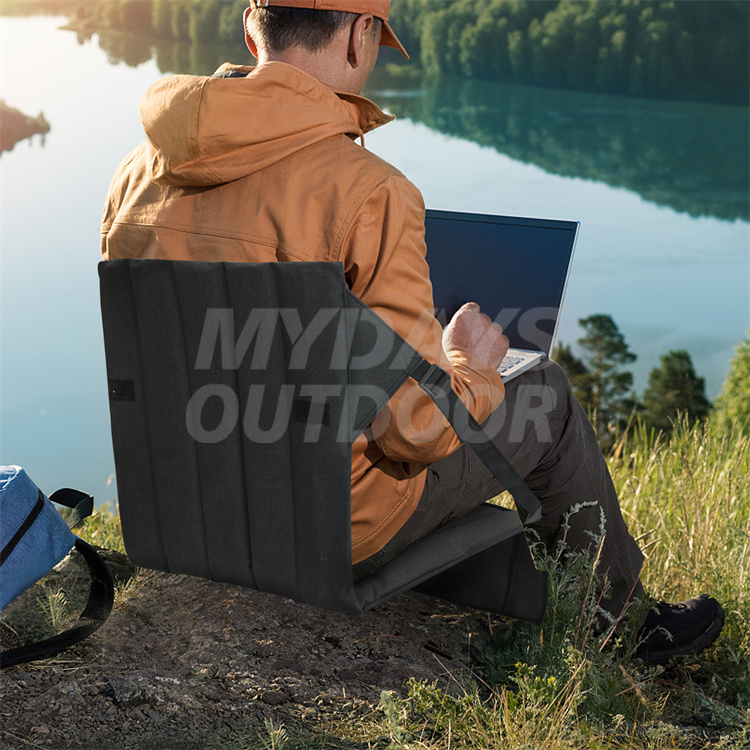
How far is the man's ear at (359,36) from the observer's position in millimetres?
1356

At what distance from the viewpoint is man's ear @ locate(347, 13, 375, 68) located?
1356 millimetres

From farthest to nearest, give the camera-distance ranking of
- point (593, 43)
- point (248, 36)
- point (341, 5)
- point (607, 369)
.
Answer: point (593, 43)
point (607, 369)
point (248, 36)
point (341, 5)

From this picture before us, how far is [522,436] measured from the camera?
1.60 metres

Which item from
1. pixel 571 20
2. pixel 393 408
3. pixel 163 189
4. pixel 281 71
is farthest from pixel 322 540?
pixel 571 20

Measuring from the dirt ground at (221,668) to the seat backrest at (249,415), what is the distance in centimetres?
24

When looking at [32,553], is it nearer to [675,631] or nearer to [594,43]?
[675,631]

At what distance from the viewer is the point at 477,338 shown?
147cm

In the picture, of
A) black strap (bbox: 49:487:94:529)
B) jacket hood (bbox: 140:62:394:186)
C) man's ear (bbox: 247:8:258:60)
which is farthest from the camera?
black strap (bbox: 49:487:94:529)

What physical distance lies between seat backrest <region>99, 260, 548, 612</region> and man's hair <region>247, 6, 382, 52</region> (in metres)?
0.42

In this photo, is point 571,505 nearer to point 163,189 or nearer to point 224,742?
point 224,742

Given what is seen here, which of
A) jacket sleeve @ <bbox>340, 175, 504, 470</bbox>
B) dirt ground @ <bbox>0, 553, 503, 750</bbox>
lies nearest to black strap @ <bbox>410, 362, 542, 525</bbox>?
jacket sleeve @ <bbox>340, 175, 504, 470</bbox>

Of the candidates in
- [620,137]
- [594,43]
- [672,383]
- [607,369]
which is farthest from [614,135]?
[607,369]

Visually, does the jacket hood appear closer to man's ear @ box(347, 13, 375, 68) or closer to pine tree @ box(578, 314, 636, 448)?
man's ear @ box(347, 13, 375, 68)

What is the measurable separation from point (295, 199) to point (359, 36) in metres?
0.34
